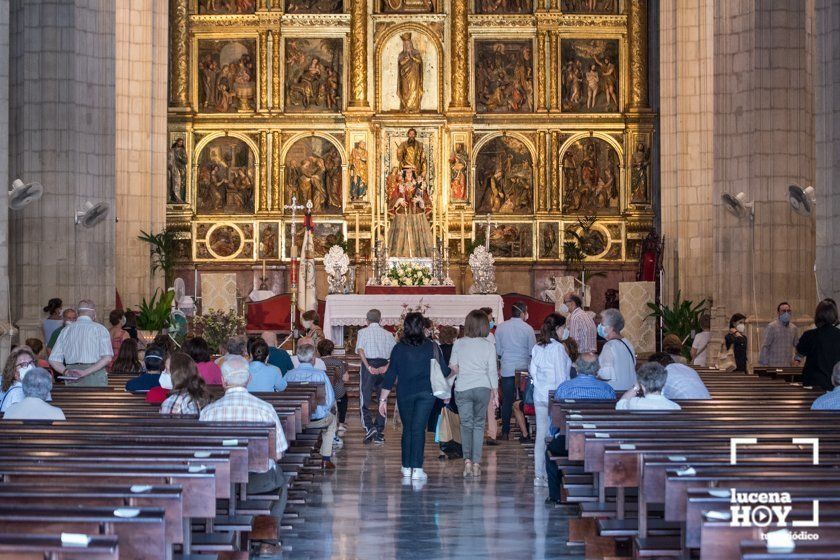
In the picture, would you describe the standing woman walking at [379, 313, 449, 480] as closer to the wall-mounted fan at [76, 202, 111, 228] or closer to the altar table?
the wall-mounted fan at [76, 202, 111, 228]

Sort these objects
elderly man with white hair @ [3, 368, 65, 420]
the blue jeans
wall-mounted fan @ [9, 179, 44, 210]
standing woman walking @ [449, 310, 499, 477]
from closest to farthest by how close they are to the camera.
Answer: elderly man with white hair @ [3, 368, 65, 420] → the blue jeans → standing woman walking @ [449, 310, 499, 477] → wall-mounted fan @ [9, 179, 44, 210]

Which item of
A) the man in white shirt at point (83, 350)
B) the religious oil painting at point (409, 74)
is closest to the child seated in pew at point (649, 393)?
the man in white shirt at point (83, 350)

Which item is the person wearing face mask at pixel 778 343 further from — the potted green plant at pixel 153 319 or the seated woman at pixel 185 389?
the potted green plant at pixel 153 319

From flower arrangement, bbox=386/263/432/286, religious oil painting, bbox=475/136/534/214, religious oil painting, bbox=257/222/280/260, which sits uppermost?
religious oil painting, bbox=475/136/534/214

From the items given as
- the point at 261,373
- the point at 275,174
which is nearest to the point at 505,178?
the point at 275,174

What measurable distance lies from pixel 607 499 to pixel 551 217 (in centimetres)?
2269

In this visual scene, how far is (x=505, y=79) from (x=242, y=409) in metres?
24.3

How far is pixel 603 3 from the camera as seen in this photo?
33.9 m

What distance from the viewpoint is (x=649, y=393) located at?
11.5 meters

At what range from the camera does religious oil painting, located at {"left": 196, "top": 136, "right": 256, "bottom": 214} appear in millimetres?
33594

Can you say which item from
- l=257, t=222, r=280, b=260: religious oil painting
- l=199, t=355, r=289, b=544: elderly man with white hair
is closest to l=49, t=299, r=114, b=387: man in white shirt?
l=199, t=355, r=289, b=544: elderly man with white hair

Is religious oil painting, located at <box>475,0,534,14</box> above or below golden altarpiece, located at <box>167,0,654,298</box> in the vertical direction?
above

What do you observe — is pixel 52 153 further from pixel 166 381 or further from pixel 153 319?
pixel 166 381

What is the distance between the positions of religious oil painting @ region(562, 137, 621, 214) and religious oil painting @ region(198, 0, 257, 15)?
8.34 m
